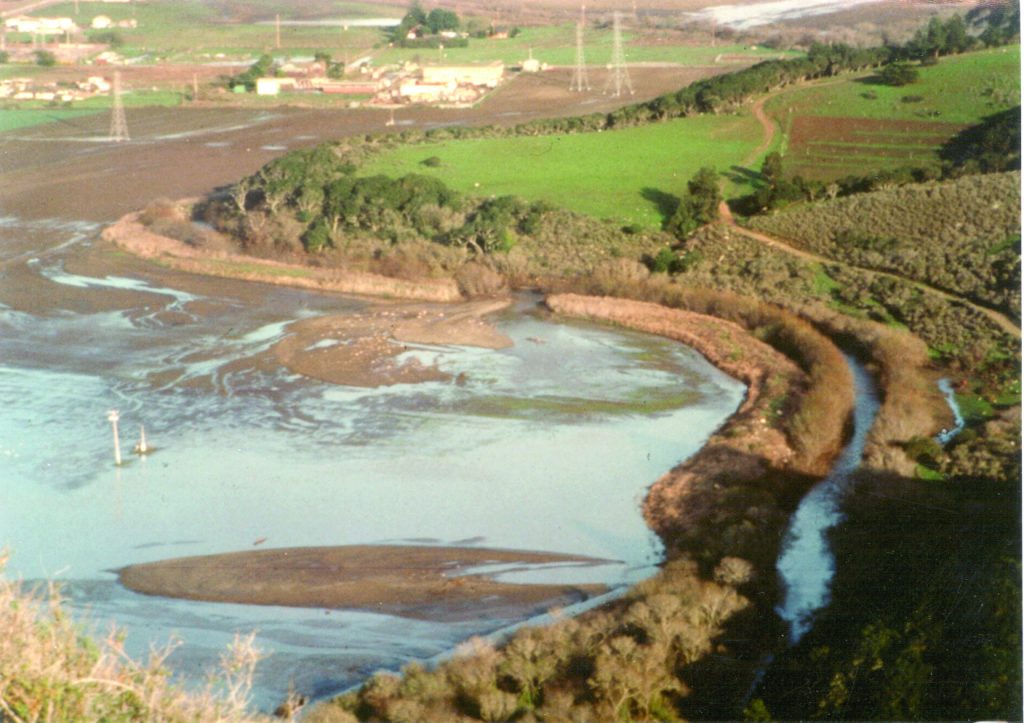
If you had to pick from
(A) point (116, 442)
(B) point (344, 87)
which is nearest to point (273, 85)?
(B) point (344, 87)

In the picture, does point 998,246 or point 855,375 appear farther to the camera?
point 998,246

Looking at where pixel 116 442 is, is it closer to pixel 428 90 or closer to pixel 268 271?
pixel 268 271

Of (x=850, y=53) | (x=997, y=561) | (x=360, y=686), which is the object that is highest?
(x=850, y=53)

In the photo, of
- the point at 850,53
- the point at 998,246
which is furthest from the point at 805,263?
the point at 850,53

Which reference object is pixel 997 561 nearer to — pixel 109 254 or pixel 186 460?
pixel 186 460

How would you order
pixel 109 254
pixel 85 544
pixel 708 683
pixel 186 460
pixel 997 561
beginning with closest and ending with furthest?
pixel 708 683
pixel 997 561
pixel 85 544
pixel 186 460
pixel 109 254

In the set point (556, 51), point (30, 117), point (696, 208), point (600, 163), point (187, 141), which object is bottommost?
point (696, 208)

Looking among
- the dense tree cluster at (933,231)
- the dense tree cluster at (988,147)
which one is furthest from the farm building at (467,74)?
the dense tree cluster at (988,147)
